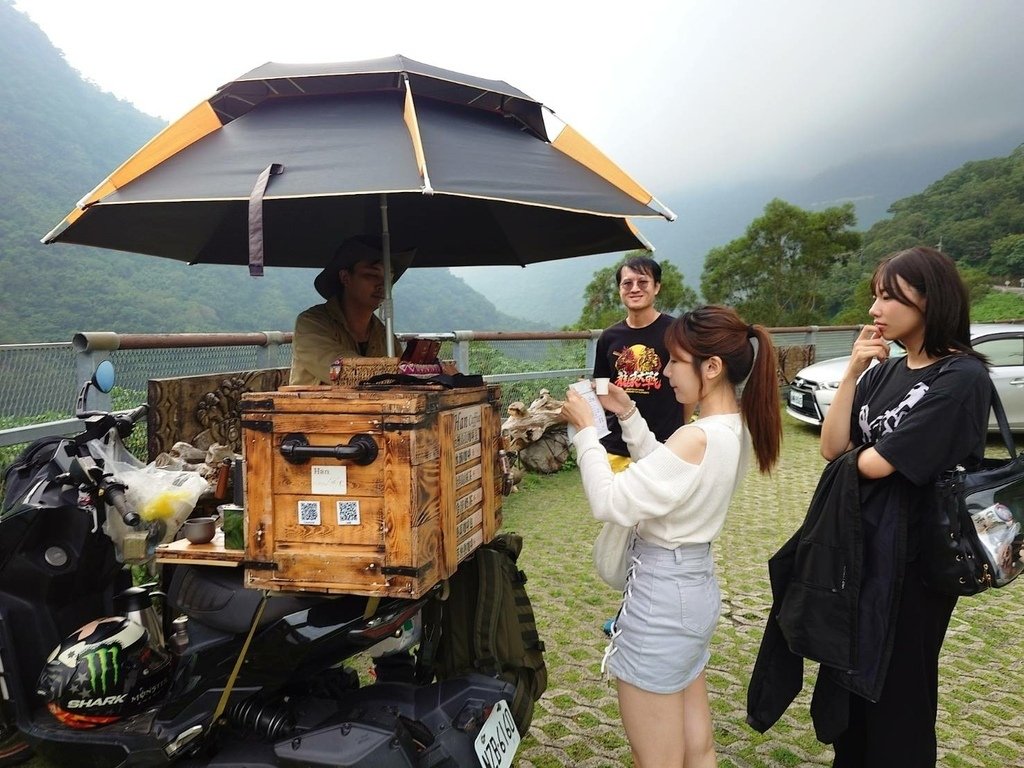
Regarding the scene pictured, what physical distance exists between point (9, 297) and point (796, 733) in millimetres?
51160

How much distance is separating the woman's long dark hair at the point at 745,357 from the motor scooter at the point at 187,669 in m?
1.17

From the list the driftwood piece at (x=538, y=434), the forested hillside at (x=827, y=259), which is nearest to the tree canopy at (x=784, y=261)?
the forested hillside at (x=827, y=259)

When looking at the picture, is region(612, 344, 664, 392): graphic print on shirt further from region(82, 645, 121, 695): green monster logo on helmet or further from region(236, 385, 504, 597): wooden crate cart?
region(82, 645, 121, 695): green monster logo on helmet

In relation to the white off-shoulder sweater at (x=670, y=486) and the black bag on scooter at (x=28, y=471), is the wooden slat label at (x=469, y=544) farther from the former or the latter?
the black bag on scooter at (x=28, y=471)

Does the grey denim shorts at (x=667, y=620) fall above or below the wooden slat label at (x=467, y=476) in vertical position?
below

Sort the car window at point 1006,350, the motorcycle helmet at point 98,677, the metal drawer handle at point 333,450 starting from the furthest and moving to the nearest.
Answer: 1. the car window at point 1006,350
2. the motorcycle helmet at point 98,677
3. the metal drawer handle at point 333,450

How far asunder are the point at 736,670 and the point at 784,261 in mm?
30749

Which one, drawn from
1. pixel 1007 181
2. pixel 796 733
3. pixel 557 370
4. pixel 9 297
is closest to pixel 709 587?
pixel 796 733

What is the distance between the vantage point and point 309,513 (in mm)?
1610

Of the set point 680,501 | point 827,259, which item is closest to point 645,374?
point 680,501

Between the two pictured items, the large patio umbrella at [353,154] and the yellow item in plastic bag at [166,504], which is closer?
the large patio umbrella at [353,154]

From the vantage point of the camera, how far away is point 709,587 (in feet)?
6.27

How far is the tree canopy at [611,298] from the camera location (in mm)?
28328

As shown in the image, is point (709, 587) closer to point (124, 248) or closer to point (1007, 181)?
point (124, 248)
